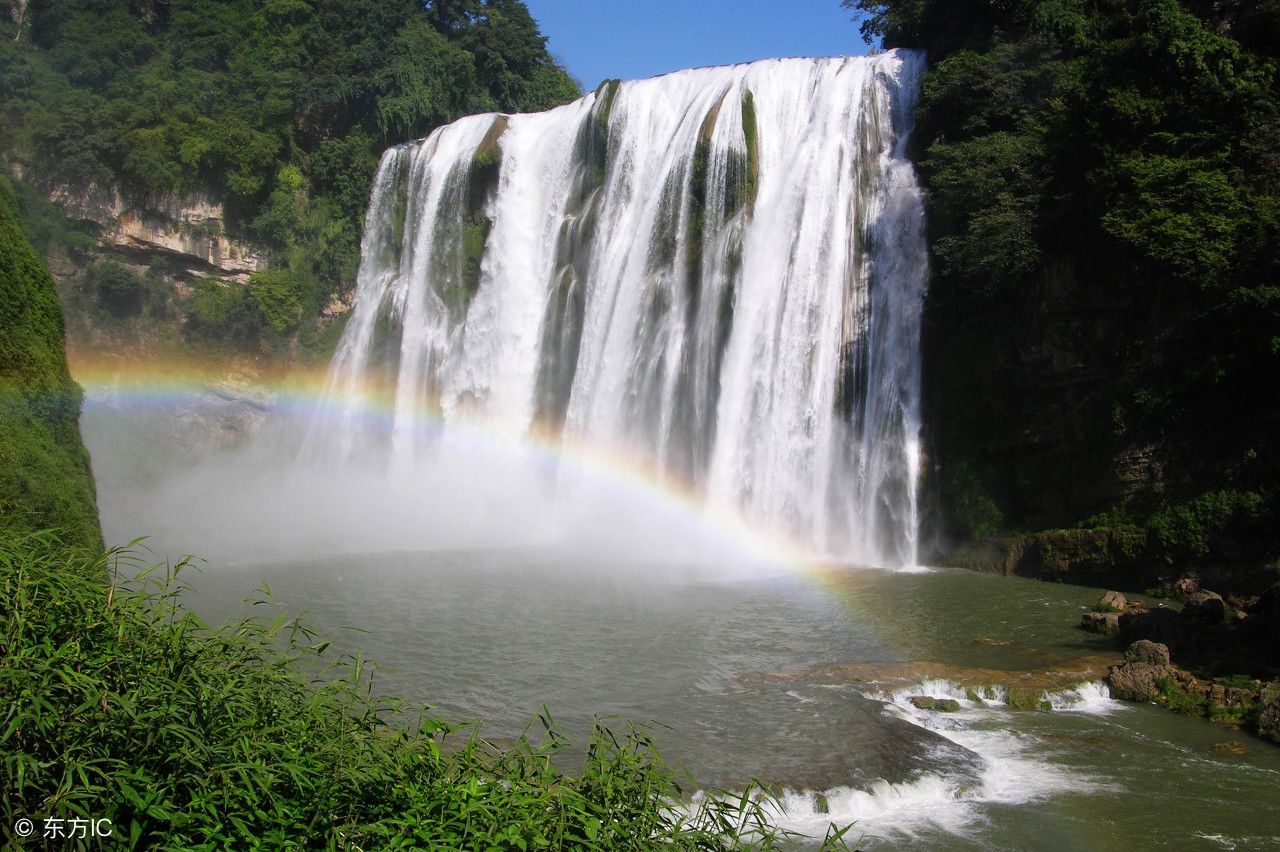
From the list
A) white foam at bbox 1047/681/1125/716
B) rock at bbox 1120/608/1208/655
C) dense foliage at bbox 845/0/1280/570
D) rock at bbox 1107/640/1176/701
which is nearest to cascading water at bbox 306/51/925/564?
dense foliage at bbox 845/0/1280/570

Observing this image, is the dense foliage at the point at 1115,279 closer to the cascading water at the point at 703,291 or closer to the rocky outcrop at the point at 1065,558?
the rocky outcrop at the point at 1065,558

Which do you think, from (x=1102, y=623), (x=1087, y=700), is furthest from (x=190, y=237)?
(x=1087, y=700)

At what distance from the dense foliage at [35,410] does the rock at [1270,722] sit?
1192cm

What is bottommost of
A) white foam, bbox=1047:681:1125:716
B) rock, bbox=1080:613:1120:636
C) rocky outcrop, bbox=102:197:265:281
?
white foam, bbox=1047:681:1125:716

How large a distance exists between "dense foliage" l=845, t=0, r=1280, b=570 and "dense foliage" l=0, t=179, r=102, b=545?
15.8 metres

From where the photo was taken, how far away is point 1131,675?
11.8 m

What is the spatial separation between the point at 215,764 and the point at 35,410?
28.8ft

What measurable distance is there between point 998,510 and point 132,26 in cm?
4525

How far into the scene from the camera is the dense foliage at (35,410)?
1004cm

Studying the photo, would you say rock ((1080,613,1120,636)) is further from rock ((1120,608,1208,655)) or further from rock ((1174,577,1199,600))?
rock ((1174,577,1199,600))

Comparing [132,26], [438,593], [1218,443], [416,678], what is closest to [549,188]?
[438,593]

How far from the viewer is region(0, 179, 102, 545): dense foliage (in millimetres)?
10039

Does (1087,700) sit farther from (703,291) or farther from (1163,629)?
(703,291)

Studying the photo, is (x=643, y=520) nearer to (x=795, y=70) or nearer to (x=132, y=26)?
(x=795, y=70)
